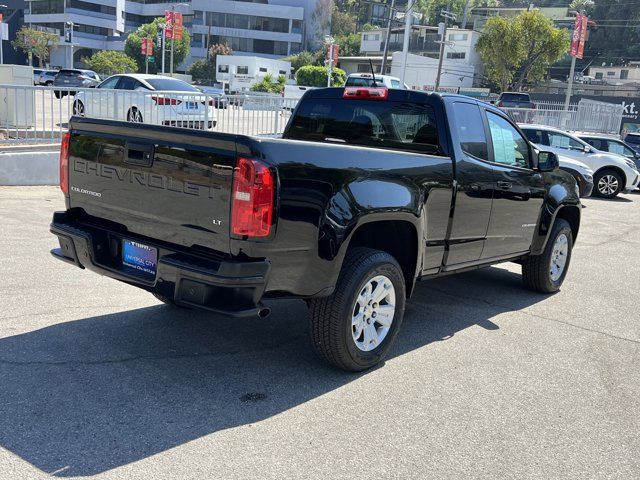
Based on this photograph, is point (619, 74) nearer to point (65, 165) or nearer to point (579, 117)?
point (579, 117)

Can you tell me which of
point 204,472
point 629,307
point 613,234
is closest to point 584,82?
point 613,234

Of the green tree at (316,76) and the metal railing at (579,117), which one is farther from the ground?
the green tree at (316,76)

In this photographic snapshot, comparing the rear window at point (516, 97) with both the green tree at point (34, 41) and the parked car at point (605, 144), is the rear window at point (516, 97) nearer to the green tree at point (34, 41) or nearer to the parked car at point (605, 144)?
the parked car at point (605, 144)

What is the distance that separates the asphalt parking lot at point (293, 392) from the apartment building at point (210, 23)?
9510 centimetres

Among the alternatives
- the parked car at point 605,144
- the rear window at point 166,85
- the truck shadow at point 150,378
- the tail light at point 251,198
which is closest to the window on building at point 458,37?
the parked car at point 605,144

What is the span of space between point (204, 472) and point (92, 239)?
1.88 metres

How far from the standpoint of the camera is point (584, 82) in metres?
70.7

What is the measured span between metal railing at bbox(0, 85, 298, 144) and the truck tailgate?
268 inches

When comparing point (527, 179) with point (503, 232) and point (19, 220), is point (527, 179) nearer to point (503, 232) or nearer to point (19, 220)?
point (503, 232)

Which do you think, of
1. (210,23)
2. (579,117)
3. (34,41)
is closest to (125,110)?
(579,117)

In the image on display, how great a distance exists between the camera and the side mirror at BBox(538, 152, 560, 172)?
6578 mm

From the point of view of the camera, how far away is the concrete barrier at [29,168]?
11.5 m

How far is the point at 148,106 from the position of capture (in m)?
12.6

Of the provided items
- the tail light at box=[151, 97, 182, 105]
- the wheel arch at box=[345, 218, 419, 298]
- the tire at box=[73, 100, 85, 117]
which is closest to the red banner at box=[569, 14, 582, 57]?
the tail light at box=[151, 97, 182, 105]
